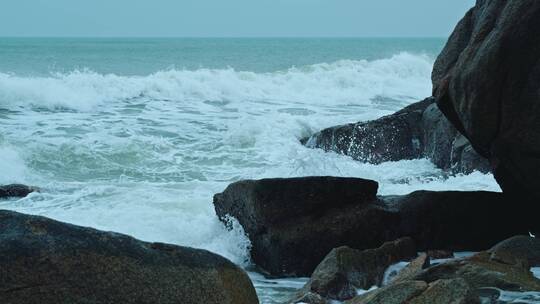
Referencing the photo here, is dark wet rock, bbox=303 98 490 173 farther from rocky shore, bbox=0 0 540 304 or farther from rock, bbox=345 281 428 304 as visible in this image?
rock, bbox=345 281 428 304

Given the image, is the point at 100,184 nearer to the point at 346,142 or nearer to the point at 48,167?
the point at 48,167

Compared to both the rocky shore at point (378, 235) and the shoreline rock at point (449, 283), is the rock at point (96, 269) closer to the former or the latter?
the rocky shore at point (378, 235)

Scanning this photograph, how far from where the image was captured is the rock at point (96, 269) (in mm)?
3402

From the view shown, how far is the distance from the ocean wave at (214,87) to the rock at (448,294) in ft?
50.9

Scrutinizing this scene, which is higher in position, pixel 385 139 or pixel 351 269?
pixel 351 269

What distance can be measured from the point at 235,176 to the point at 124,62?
3215cm

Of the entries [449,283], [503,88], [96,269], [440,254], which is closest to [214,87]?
[440,254]

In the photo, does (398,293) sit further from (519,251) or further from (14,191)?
(14,191)

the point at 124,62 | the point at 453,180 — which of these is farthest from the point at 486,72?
the point at 124,62

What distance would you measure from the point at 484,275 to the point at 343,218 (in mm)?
2158

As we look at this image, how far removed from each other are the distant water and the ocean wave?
0.05 m

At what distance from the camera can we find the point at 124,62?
1656 inches

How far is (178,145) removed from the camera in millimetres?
13914

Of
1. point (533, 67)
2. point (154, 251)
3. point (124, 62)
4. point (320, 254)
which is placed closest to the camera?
point (154, 251)
